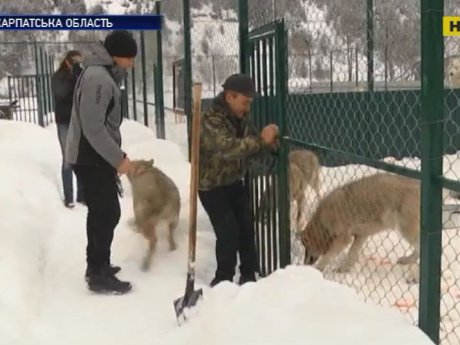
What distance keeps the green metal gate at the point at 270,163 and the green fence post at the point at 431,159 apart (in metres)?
1.81

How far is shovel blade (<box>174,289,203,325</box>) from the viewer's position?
13.8 feet

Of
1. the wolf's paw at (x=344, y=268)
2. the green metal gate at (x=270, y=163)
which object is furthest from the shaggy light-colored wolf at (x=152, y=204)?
the wolf's paw at (x=344, y=268)

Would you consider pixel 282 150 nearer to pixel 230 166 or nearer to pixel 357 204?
pixel 230 166

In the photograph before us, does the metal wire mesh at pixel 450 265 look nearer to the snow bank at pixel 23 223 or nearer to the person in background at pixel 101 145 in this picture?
the person in background at pixel 101 145

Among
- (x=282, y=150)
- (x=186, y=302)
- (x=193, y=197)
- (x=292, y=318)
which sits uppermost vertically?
(x=282, y=150)

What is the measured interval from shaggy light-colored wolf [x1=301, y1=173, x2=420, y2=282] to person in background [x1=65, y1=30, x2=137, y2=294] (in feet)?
5.66

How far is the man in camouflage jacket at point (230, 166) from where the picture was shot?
4.50 metres

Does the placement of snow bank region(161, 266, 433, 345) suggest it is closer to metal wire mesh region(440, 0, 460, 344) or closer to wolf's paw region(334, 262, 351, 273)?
metal wire mesh region(440, 0, 460, 344)

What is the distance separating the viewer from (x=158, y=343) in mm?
4039

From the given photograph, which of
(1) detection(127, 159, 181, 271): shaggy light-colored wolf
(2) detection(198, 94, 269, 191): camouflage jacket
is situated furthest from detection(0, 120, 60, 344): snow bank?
(2) detection(198, 94, 269, 191): camouflage jacket

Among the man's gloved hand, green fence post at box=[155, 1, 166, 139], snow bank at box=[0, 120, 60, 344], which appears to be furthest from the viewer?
green fence post at box=[155, 1, 166, 139]

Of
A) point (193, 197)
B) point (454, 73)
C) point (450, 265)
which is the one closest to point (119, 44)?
point (193, 197)

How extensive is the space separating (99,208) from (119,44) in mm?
1307

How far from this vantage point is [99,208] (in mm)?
5105
